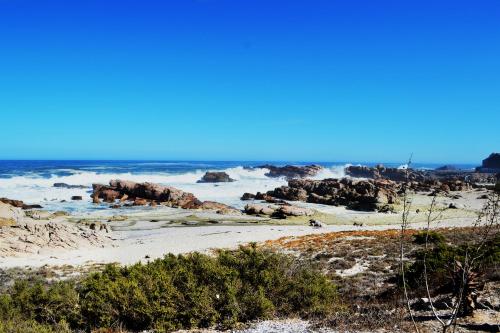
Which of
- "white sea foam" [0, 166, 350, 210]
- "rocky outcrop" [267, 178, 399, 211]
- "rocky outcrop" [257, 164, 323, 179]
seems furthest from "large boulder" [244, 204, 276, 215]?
"rocky outcrop" [257, 164, 323, 179]

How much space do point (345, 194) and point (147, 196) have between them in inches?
829

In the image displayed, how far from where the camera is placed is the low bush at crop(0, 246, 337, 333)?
7984mm

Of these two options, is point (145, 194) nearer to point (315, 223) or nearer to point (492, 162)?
point (315, 223)

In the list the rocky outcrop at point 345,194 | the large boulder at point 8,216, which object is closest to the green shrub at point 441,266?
the large boulder at point 8,216

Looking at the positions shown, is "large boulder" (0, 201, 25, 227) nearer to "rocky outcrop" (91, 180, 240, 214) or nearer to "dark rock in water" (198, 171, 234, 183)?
"rocky outcrop" (91, 180, 240, 214)

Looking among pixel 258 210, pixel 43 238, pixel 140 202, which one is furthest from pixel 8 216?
pixel 140 202

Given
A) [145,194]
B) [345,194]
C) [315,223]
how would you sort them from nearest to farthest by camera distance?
[315,223] → [345,194] → [145,194]

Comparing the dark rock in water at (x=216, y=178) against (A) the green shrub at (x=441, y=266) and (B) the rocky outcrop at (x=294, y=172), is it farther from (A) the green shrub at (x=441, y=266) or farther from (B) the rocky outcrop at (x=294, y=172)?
(A) the green shrub at (x=441, y=266)

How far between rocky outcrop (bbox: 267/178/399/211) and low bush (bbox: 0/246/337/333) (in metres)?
31.4

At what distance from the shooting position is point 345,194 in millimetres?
46438

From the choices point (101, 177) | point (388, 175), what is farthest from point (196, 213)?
point (388, 175)

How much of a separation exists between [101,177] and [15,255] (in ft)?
208

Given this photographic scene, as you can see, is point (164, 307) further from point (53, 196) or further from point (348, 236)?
point (53, 196)

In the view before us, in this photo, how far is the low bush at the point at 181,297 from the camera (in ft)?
26.2
